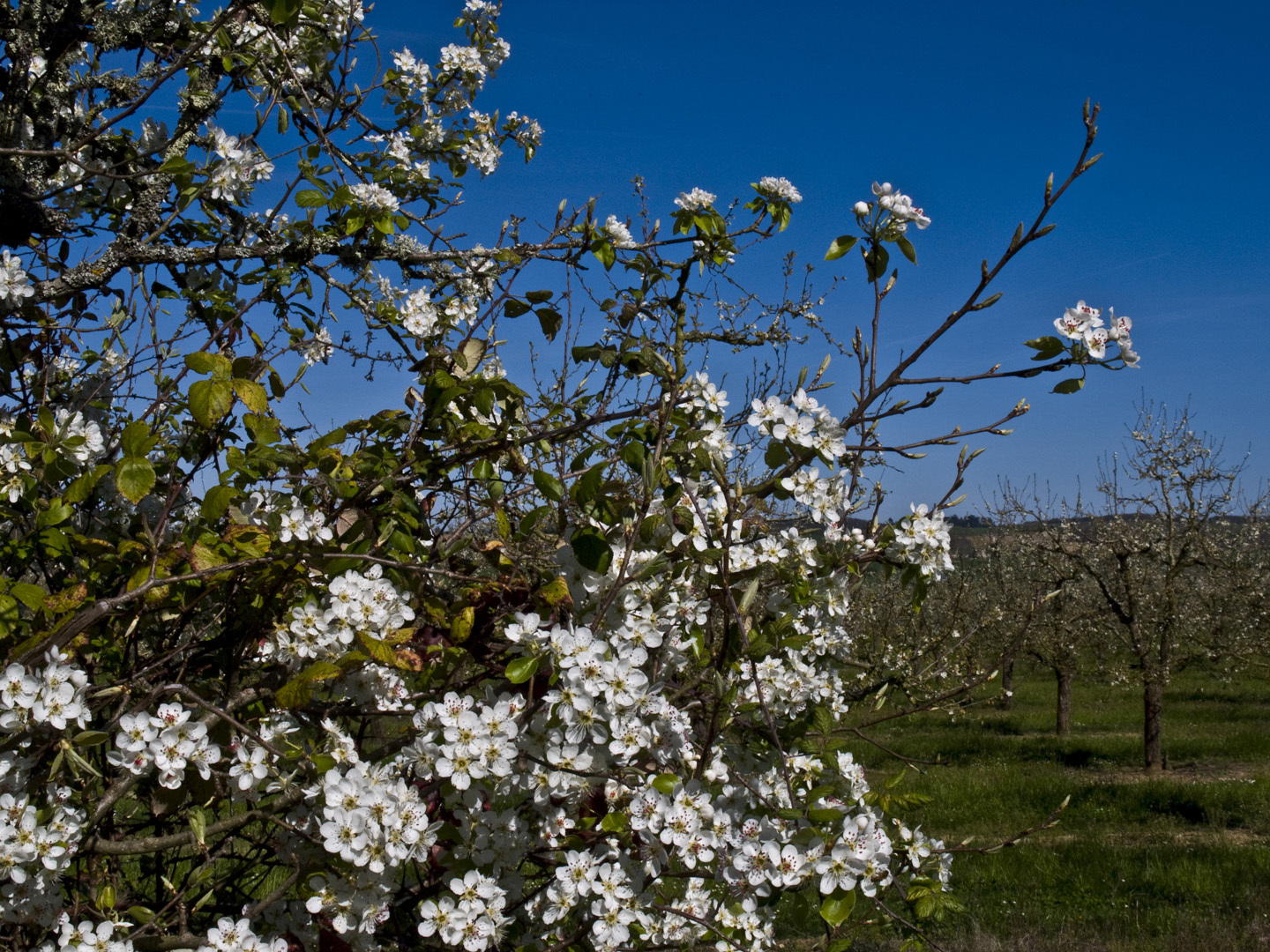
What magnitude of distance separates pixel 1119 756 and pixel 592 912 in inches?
522

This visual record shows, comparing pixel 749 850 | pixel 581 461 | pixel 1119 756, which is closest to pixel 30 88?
pixel 581 461

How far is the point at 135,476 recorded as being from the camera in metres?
1.47

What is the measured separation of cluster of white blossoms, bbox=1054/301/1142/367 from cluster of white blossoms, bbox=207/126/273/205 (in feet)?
6.98

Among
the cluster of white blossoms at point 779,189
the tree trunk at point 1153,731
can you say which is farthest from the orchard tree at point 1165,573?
the cluster of white blossoms at point 779,189

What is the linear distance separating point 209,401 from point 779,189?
→ 1.47 metres

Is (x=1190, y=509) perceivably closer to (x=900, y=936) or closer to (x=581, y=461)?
(x=900, y=936)

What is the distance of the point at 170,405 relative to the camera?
2.20 metres

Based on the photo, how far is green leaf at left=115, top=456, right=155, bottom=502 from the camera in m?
1.46

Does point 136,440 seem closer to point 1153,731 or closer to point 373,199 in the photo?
point 373,199

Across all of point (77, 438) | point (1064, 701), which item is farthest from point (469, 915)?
point (1064, 701)

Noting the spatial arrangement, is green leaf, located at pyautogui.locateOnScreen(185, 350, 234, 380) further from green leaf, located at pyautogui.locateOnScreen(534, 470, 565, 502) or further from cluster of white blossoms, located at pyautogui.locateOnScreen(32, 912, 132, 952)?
cluster of white blossoms, located at pyautogui.locateOnScreen(32, 912, 132, 952)

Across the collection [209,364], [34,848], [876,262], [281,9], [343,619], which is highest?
[281,9]

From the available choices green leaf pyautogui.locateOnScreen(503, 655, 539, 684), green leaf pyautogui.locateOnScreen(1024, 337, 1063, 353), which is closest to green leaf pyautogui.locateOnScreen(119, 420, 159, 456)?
green leaf pyautogui.locateOnScreen(503, 655, 539, 684)


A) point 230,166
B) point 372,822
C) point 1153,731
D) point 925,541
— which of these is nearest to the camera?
point 372,822
